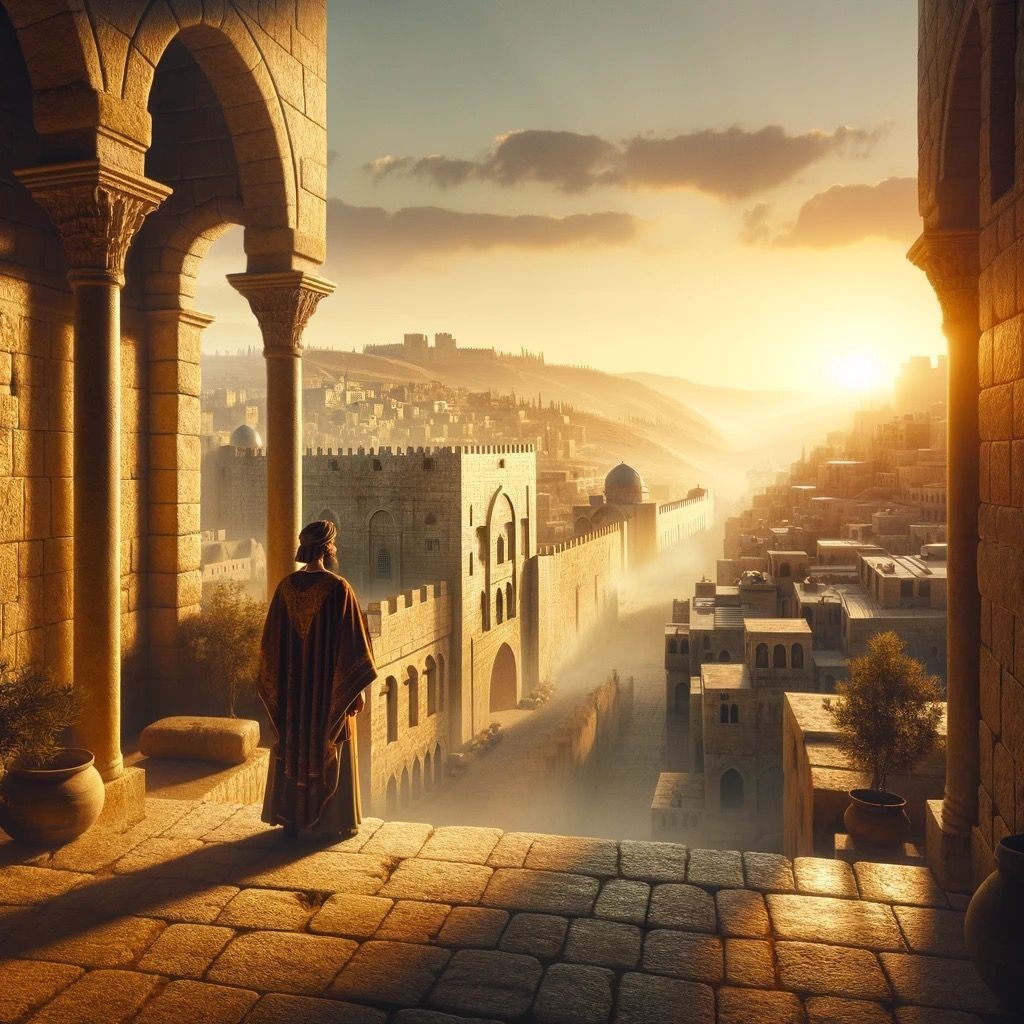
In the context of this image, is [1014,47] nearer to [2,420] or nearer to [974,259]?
[974,259]

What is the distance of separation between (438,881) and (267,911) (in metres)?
0.79

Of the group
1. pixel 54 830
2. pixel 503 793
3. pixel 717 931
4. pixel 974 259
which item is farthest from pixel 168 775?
pixel 503 793

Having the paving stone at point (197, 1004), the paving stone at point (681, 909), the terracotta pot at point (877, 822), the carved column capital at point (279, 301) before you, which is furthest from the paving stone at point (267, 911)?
the terracotta pot at point (877, 822)

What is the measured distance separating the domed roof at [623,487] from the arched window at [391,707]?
34.1 metres

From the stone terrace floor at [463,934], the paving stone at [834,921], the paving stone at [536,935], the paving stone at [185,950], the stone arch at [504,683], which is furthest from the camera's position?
the stone arch at [504,683]

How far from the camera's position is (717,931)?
3.93 metres

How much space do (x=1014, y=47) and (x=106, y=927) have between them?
559cm

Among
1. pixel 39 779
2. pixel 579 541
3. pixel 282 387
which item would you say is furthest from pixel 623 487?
pixel 39 779

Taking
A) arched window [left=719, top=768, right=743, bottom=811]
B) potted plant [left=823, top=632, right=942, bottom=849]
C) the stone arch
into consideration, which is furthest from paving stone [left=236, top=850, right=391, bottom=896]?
the stone arch

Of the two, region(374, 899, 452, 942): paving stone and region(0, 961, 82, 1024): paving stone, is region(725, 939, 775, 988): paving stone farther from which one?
region(0, 961, 82, 1024): paving stone

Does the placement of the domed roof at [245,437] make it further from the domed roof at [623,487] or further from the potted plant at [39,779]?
the potted plant at [39,779]

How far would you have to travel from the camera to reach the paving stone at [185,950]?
3605 millimetres

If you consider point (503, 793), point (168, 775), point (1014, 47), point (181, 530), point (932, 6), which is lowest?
point (503, 793)

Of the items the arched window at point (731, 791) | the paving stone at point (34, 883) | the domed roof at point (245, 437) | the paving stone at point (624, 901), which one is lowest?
the arched window at point (731, 791)
